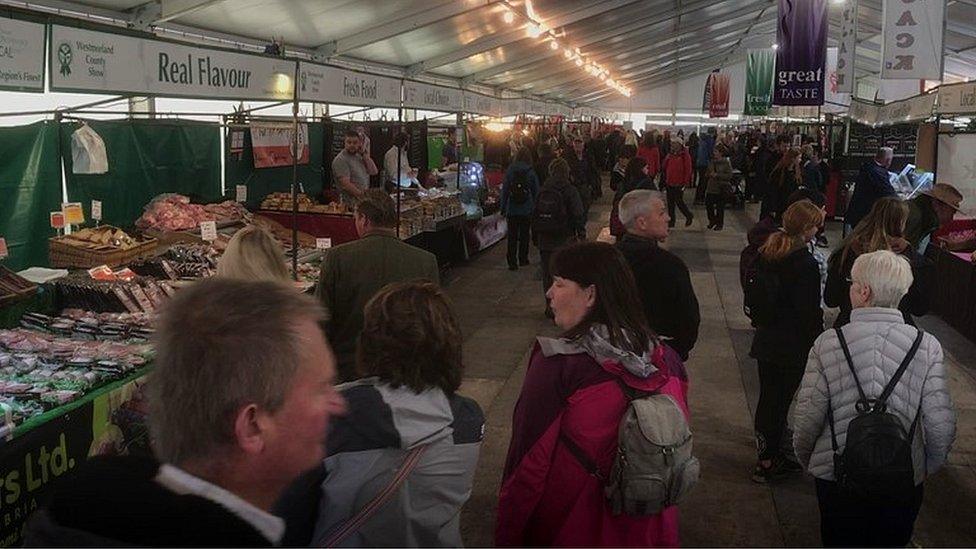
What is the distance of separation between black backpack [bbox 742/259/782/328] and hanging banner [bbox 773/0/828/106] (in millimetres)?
11241

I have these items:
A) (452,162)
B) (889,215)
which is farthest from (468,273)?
(889,215)

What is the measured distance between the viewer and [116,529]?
1.12m

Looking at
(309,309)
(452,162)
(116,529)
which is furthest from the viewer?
(452,162)

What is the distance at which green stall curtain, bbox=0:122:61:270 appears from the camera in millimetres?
6137

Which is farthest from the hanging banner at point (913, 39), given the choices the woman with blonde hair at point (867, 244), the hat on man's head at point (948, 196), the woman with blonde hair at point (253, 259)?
the woman with blonde hair at point (253, 259)

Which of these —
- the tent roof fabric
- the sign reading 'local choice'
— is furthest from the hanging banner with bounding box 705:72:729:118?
the sign reading 'local choice'

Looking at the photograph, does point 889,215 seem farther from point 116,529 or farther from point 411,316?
point 116,529

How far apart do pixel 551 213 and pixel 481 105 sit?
755cm

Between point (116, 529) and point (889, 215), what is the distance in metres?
5.03

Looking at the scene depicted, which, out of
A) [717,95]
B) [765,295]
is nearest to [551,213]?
[765,295]

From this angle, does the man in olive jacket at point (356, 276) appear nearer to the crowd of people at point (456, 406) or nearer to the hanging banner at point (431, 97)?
the crowd of people at point (456, 406)

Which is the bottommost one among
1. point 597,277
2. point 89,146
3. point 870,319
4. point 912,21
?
point 870,319

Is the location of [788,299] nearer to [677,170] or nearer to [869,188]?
[869,188]

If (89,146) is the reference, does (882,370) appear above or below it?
below
